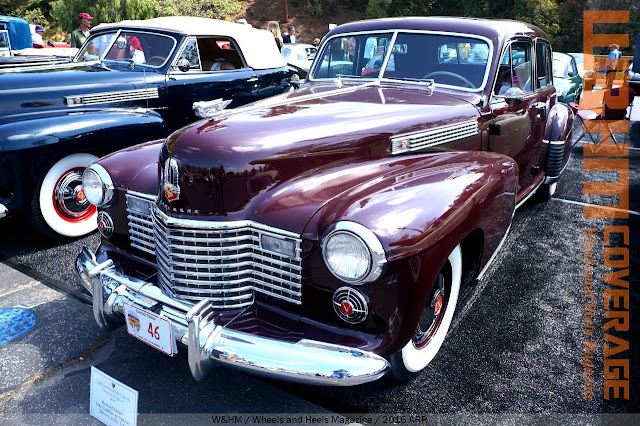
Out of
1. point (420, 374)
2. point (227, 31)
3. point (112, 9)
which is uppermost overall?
point (112, 9)

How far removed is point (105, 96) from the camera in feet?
15.5

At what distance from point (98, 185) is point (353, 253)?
1.65 metres

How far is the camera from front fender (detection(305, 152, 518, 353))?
2014mm

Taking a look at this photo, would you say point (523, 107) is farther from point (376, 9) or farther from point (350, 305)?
point (376, 9)

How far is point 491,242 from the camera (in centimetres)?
273

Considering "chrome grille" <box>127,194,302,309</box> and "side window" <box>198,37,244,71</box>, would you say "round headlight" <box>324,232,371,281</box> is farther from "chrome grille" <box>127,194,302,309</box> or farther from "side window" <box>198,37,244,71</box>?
"side window" <box>198,37,244,71</box>

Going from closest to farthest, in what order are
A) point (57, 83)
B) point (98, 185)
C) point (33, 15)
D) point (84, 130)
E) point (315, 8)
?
point (98, 185), point (84, 130), point (57, 83), point (33, 15), point (315, 8)

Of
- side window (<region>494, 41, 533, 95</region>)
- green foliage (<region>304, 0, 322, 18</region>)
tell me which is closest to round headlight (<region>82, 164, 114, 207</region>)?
side window (<region>494, 41, 533, 95</region>)

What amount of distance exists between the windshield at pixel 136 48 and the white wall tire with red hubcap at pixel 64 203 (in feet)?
4.90

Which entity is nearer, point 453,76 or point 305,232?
point 305,232

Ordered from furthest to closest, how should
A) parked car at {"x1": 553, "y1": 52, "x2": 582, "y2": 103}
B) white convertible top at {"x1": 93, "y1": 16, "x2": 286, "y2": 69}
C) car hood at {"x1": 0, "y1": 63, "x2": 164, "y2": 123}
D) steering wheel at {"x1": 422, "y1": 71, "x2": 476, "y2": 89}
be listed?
parked car at {"x1": 553, "y1": 52, "x2": 582, "y2": 103} < white convertible top at {"x1": 93, "y1": 16, "x2": 286, "y2": 69} < car hood at {"x1": 0, "y1": 63, "x2": 164, "y2": 123} < steering wheel at {"x1": 422, "y1": 71, "x2": 476, "y2": 89}

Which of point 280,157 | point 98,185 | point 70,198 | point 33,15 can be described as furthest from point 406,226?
point 33,15

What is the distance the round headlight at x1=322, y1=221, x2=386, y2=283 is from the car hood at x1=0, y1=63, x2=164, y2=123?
3.48 meters

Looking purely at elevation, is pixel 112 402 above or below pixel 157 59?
below
